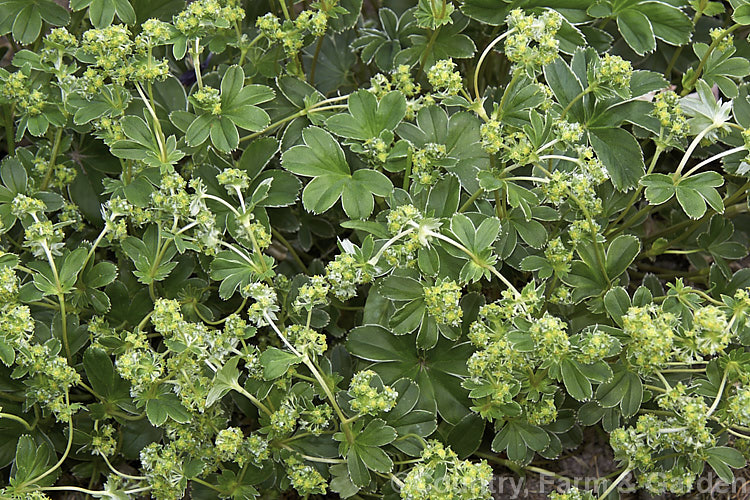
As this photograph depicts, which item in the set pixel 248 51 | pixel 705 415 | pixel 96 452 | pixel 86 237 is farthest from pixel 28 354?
Answer: pixel 705 415

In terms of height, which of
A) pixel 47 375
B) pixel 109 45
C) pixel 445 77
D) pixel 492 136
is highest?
pixel 109 45

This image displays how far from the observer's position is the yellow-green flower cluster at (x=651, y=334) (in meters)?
1.22

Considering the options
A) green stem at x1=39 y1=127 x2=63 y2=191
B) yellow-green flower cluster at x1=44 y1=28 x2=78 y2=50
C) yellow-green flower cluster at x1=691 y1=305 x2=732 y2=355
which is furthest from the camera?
green stem at x1=39 y1=127 x2=63 y2=191

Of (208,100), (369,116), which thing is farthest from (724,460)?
(208,100)

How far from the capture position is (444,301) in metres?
1.34

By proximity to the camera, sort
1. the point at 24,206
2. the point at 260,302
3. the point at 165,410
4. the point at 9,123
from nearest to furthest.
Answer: the point at 260,302, the point at 165,410, the point at 24,206, the point at 9,123

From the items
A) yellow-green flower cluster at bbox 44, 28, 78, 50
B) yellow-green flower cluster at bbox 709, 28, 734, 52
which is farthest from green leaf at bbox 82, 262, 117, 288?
yellow-green flower cluster at bbox 709, 28, 734, 52

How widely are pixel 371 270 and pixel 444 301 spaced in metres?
0.16

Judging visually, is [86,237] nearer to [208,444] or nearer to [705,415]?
[208,444]

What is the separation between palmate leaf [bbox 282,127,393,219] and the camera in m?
1.55

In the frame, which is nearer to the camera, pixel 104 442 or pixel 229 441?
pixel 229 441

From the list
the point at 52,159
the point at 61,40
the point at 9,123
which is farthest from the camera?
the point at 9,123

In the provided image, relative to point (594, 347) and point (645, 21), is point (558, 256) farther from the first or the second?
point (645, 21)

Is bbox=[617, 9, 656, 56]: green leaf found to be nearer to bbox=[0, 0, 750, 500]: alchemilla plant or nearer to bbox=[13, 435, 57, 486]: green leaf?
bbox=[0, 0, 750, 500]: alchemilla plant
